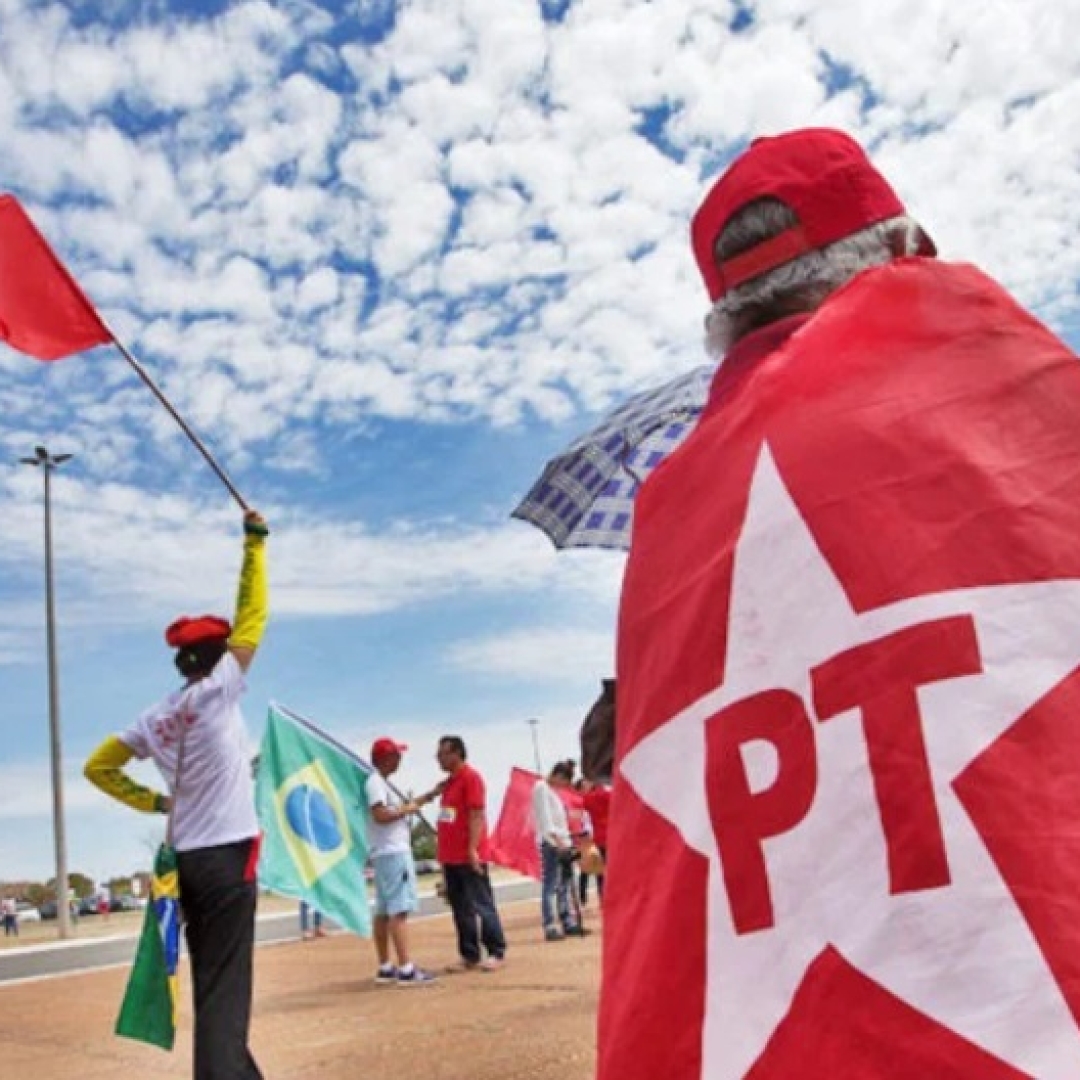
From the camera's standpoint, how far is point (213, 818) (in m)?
4.04

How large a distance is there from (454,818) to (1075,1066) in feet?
27.2

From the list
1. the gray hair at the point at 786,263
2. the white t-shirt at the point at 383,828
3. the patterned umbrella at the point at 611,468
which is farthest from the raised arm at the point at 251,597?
the white t-shirt at the point at 383,828

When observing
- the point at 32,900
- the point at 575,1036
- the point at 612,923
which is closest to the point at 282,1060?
the point at 575,1036

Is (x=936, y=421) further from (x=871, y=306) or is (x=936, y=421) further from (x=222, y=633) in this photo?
(x=222, y=633)

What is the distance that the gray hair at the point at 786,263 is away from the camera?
5.14 feet

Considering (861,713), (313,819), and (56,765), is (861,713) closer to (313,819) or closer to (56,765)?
(313,819)

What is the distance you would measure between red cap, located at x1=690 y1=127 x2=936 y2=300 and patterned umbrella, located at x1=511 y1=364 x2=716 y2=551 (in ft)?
7.10

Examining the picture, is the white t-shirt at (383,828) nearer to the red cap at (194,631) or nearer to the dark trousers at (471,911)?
the dark trousers at (471,911)

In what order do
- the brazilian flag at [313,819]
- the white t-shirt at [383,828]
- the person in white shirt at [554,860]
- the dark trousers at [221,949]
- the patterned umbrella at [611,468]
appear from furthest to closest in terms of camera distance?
the person in white shirt at [554,860]
the white t-shirt at [383,828]
the brazilian flag at [313,819]
the patterned umbrella at [611,468]
the dark trousers at [221,949]

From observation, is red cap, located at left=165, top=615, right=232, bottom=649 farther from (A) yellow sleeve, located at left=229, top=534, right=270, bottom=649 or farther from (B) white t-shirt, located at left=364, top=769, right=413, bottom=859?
(B) white t-shirt, located at left=364, top=769, right=413, bottom=859

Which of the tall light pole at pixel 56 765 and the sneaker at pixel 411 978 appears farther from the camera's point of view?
the tall light pole at pixel 56 765

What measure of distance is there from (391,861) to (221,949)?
459cm

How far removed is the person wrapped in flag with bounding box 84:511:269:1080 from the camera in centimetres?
390

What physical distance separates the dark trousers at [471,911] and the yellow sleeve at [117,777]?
4.74 m
